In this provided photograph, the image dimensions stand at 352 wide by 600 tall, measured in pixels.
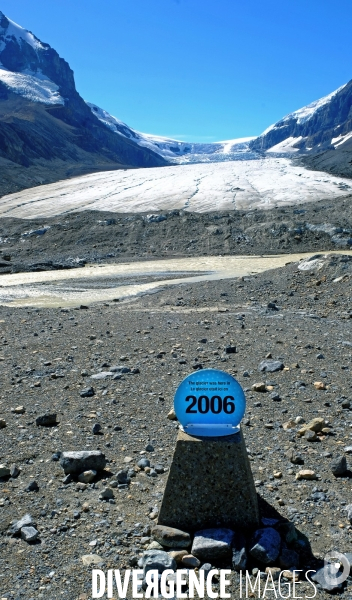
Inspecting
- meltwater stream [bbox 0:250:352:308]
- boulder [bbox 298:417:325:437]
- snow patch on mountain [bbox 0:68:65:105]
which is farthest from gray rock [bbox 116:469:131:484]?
snow patch on mountain [bbox 0:68:65:105]

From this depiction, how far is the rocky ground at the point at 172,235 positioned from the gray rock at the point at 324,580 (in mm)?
30985

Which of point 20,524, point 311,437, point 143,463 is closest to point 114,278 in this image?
point 311,437

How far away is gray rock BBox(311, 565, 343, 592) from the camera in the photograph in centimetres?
357

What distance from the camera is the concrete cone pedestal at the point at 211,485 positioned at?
4090 millimetres

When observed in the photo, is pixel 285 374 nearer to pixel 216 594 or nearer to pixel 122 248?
pixel 216 594

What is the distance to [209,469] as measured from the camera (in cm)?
411

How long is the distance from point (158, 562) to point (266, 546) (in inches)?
28.3

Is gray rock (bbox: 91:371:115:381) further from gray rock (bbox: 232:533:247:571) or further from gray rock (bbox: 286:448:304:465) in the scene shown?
gray rock (bbox: 232:533:247:571)

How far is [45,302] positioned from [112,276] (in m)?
7.23

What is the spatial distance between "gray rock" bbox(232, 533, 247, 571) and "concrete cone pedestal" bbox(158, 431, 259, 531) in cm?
17

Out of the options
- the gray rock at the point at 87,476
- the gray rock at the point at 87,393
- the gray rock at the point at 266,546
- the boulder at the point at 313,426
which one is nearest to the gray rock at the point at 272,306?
the gray rock at the point at 87,393

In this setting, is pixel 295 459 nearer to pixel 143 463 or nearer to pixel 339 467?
pixel 339 467

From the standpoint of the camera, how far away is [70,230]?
144 ft

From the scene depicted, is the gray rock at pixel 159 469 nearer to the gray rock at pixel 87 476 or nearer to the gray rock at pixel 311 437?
the gray rock at pixel 87 476
